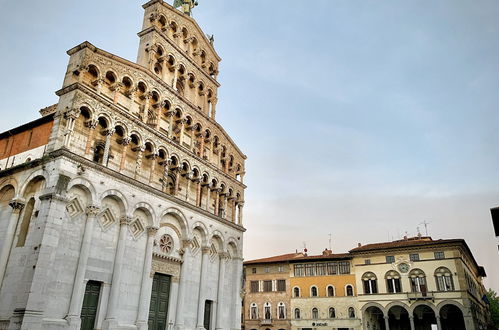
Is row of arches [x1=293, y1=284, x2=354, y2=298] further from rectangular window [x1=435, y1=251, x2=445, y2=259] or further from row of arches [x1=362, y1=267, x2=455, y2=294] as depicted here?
rectangular window [x1=435, y1=251, x2=445, y2=259]

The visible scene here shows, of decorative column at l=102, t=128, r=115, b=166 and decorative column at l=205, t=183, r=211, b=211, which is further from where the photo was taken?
decorative column at l=205, t=183, r=211, b=211

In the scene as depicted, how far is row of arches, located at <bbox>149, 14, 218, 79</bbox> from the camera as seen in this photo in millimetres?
25000

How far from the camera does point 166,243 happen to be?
69.7ft

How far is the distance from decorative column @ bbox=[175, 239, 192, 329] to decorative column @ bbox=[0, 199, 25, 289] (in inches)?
337

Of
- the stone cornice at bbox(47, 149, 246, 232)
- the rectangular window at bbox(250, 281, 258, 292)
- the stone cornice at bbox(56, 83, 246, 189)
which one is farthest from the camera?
the rectangular window at bbox(250, 281, 258, 292)

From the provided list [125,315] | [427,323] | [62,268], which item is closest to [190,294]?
[125,315]

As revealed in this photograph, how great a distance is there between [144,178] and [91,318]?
7216 millimetres

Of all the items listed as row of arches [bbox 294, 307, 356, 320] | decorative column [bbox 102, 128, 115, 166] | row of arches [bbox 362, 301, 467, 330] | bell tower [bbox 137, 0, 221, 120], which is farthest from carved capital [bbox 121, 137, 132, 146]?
row of arches [bbox 362, 301, 467, 330]

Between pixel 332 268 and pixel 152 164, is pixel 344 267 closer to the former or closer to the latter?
pixel 332 268

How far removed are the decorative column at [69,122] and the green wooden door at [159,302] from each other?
823 centimetres

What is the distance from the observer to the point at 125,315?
17.8 meters

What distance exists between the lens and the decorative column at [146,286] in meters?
18.2

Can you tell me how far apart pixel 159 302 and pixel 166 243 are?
301cm

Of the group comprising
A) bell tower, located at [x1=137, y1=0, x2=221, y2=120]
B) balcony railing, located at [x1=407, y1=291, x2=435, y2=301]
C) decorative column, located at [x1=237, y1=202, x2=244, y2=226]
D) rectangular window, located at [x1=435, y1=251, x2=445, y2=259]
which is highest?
bell tower, located at [x1=137, y1=0, x2=221, y2=120]
